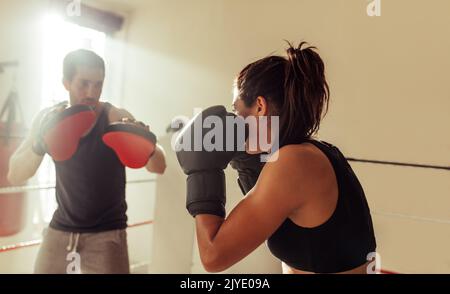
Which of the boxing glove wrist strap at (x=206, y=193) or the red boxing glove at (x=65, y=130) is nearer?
the boxing glove wrist strap at (x=206, y=193)

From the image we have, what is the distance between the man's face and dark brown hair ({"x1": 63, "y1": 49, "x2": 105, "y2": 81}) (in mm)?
12

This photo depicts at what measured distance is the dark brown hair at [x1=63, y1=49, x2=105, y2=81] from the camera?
141 cm

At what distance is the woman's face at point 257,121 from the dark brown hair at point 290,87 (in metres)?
0.01

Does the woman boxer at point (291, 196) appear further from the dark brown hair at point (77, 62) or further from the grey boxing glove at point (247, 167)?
the dark brown hair at point (77, 62)

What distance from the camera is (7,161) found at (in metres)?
2.16

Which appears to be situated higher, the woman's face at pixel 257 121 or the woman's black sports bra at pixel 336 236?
the woman's face at pixel 257 121

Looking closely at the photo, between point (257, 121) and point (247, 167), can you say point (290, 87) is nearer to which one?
point (257, 121)

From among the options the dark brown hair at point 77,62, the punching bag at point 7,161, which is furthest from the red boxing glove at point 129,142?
the punching bag at point 7,161

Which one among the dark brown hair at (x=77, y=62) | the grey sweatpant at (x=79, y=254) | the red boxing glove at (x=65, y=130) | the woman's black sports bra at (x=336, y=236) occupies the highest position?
the dark brown hair at (x=77, y=62)

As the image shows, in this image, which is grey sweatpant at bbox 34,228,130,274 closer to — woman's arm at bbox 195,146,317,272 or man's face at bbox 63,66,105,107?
man's face at bbox 63,66,105,107

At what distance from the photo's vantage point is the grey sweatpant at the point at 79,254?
51.3 inches

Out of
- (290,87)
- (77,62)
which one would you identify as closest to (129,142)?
(77,62)

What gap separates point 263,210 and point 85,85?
0.98 meters

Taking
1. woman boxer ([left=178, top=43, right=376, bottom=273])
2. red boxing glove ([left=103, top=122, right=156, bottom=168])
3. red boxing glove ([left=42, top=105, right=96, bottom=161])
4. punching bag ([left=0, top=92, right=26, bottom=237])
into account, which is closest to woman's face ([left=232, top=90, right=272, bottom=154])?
woman boxer ([left=178, top=43, right=376, bottom=273])
